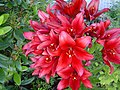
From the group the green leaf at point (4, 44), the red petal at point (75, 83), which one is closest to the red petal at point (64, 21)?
the red petal at point (75, 83)

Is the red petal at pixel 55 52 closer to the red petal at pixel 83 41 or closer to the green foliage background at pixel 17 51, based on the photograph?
the red petal at pixel 83 41

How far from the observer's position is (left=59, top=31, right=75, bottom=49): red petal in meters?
1.21

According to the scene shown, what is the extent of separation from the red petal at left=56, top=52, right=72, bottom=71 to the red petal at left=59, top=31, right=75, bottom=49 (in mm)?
37

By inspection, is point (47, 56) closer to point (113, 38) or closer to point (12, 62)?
point (113, 38)

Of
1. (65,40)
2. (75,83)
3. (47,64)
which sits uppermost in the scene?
(65,40)

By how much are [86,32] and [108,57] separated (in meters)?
0.15

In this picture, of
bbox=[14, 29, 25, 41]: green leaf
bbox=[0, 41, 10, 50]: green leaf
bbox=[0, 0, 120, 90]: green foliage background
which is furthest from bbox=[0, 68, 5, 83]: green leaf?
bbox=[14, 29, 25, 41]: green leaf

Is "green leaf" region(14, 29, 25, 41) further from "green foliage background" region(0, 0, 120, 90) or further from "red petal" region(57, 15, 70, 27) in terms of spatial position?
"red petal" region(57, 15, 70, 27)

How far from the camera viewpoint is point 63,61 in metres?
1.24

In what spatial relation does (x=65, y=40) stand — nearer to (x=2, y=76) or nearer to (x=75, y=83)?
(x=75, y=83)

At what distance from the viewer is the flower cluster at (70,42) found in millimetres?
1241

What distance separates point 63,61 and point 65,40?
0.09 m

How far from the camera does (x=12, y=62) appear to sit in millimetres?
1928

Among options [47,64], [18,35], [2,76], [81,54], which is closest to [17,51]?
[18,35]
